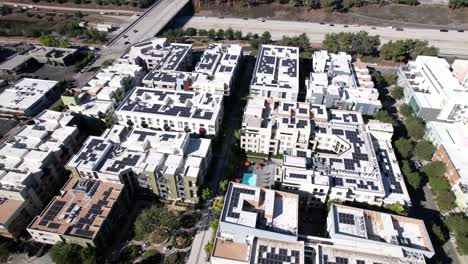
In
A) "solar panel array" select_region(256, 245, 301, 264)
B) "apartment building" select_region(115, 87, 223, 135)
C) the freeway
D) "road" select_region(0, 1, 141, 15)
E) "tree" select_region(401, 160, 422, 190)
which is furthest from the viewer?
"road" select_region(0, 1, 141, 15)

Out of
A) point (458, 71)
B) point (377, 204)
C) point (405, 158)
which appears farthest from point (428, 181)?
point (458, 71)

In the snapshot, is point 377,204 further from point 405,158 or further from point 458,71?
point 458,71

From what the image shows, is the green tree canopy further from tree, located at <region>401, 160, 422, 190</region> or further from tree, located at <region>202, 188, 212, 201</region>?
tree, located at <region>202, 188, 212, 201</region>

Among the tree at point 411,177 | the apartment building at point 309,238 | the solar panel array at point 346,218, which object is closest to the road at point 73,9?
the apartment building at point 309,238

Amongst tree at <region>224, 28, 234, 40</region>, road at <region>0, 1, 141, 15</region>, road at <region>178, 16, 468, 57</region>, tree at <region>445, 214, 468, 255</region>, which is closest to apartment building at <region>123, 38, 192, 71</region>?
tree at <region>224, 28, 234, 40</region>

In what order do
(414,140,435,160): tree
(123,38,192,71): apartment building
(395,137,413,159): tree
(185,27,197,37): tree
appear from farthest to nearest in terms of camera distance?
1. (185,27,197,37): tree
2. (123,38,192,71): apartment building
3. (414,140,435,160): tree
4. (395,137,413,159): tree

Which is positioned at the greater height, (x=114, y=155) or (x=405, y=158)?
(x=114, y=155)

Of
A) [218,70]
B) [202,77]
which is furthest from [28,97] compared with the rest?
[218,70]

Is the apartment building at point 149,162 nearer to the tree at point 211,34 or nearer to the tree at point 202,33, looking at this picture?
the tree at point 211,34

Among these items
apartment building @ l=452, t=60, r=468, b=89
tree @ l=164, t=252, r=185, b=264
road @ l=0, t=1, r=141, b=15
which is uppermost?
apartment building @ l=452, t=60, r=468, b=89
